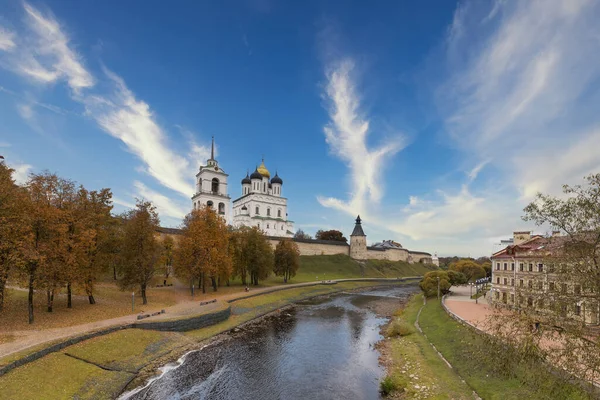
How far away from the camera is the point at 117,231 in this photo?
35875 millimetres

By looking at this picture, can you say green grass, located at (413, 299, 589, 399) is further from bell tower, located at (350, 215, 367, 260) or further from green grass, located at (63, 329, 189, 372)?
bell tower, located at (350, 215, 367, 260)

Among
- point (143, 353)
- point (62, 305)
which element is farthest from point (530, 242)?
point (62, 305)

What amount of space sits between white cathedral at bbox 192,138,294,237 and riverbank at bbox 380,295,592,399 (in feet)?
221

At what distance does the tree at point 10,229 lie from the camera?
21422 millimetres

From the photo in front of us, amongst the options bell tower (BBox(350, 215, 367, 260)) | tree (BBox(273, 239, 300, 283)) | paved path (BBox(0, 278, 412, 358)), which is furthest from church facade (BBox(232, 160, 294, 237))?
paved path (BBox(0, 278, 412, 358))

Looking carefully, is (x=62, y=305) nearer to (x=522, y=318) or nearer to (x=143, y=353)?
(x=143, y=353)

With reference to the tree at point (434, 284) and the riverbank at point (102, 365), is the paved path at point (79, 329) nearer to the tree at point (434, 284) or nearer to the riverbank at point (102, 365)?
the riverbank at point (102, 365)

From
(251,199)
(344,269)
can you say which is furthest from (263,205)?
(344,269)

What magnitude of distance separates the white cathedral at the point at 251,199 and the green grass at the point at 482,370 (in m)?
65.9

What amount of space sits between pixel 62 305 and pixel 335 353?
25.9 meters

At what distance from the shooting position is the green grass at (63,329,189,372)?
778 inches

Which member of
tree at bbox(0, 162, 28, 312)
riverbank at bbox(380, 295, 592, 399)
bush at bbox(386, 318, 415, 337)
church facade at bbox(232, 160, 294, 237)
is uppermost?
church facade at bbox(232, 160, 294, 237)

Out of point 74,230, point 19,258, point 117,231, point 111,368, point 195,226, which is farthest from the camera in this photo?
point 195,226

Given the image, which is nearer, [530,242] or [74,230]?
[74,230]
